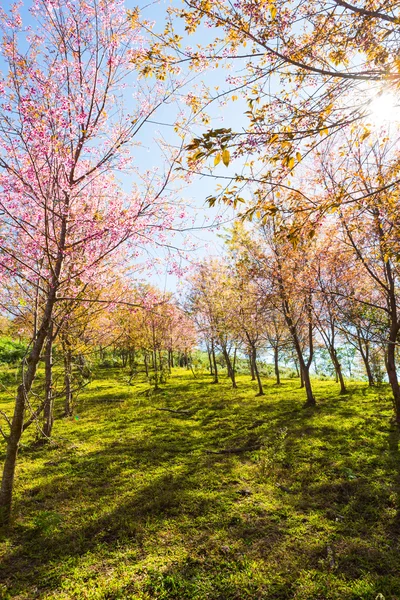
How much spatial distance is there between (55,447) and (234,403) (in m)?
8.21

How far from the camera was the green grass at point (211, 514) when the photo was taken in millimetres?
4121

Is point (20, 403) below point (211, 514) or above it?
above

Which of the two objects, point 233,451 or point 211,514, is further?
point 233,451

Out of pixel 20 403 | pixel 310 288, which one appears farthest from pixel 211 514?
pixel 310 288

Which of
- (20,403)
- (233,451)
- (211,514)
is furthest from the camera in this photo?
(233,451)

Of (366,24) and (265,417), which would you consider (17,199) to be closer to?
(366,24)

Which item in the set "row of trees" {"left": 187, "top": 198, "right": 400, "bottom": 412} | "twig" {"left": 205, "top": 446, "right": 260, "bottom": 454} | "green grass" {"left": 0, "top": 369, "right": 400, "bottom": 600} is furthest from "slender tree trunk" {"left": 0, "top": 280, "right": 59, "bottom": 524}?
"twig" {"left": 205, "top": 446, "right": 260, "bottom": 454}

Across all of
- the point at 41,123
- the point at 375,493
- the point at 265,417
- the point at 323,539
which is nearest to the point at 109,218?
the point at 41,123

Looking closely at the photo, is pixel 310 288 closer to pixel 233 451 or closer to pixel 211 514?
pixel 233 451

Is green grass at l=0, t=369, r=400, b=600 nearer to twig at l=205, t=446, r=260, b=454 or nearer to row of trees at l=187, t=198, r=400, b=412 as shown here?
twig at l=205, t=446, r=260, b=454

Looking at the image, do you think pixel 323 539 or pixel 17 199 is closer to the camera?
pixel 323 539

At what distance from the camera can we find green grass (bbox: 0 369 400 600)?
13.5 feet

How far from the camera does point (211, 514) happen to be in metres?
5.69

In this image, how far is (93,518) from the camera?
5691 millimetres
